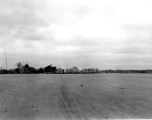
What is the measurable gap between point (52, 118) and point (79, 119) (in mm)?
1081

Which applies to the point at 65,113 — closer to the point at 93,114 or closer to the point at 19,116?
the point at 93,114

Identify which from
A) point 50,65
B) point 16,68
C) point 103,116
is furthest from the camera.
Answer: point 50,65

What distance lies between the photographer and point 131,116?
8281mm

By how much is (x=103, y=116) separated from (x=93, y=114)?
1.70 feet

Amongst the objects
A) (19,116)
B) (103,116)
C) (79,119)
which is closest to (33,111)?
(19,116)

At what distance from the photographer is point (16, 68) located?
524 ft

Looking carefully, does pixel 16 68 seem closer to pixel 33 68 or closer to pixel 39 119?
pixel 33 68

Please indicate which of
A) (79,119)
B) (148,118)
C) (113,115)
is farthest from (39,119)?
(148,118)

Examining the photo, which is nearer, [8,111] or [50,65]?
[8,111]

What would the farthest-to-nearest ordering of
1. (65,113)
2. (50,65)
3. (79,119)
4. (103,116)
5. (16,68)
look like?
(50,65) → (16,68) → (65,113) → (103,116) → (79,119)

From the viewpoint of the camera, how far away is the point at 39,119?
7773 mm

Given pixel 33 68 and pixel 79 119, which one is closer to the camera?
pixel 79 119

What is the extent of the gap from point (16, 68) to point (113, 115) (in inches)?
6260

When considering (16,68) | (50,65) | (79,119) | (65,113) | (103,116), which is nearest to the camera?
(79,119)
